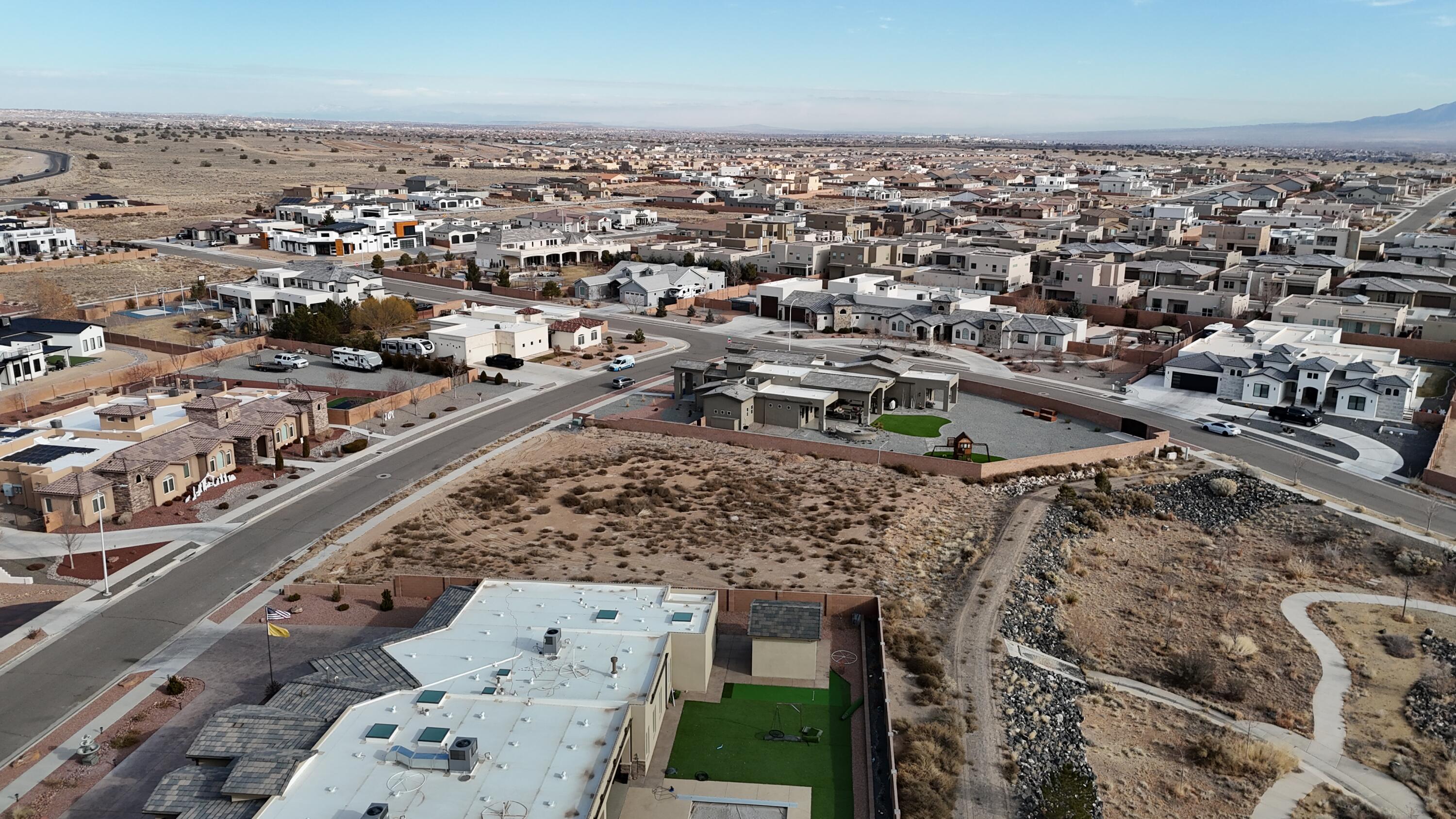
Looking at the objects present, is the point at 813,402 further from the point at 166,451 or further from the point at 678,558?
the point at 166,451

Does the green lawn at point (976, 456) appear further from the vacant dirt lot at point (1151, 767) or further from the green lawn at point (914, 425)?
the vacant dirt lot at point (1151, 767)

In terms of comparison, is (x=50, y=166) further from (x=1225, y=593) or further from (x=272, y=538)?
(x=1225, y=593)

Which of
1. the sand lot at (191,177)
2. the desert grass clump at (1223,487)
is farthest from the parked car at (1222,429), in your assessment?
the sand lot at (191,177)

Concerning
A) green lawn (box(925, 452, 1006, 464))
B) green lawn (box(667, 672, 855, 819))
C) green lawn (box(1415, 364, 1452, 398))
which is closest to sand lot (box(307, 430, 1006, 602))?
green lawn (box(925, 452, 1006, 464))

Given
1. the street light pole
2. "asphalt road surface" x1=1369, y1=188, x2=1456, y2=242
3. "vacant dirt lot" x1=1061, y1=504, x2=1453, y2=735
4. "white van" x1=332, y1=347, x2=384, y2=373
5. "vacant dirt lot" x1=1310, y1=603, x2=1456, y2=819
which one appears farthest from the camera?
"asphalt road surface" x1=1369, y1=188, x2=1456, y2=242

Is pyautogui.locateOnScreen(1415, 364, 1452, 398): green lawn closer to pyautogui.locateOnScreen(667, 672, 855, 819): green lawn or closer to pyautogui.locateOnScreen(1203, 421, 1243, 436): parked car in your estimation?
pyautogui.locateOnScreen(1203, 421, 1243, 436): parked car

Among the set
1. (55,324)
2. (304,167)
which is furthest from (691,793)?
(304,167)
